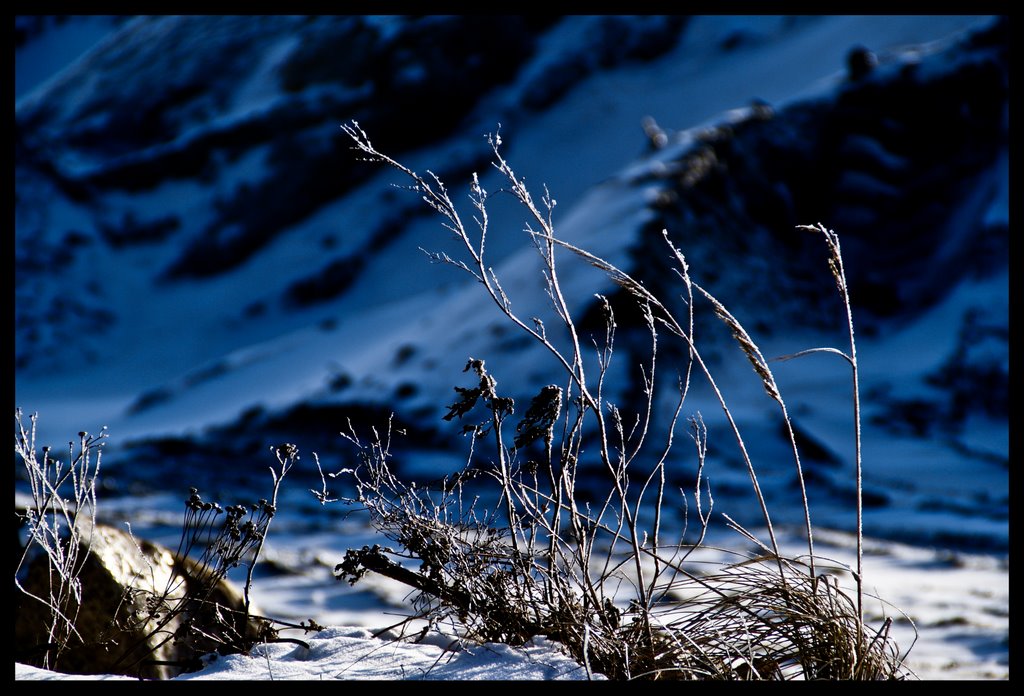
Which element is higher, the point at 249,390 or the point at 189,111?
the point at 189,111

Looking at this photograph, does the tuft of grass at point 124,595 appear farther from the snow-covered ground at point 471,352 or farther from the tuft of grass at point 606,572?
the tuft of grass at point 606,572

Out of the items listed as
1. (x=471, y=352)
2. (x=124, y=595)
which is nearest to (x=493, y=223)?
(x=471, y=352)

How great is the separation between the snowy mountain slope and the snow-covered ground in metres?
0.06

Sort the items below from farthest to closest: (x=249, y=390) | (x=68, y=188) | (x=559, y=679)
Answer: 1. (x=68, y=188)
2. (x=249, y=390)
3. (x=559, y=679)

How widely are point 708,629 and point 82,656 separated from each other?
147 centimetres

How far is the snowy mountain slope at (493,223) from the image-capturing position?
9078mm

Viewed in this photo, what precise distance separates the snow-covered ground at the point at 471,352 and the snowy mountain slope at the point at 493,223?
0.18 feet

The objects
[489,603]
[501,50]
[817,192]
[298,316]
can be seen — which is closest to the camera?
[489,603]

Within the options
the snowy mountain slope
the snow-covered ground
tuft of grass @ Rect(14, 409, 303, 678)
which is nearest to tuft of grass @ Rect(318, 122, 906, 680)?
the snow-covered ground

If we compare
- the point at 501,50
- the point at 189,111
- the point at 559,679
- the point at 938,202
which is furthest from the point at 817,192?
the point at 559,679

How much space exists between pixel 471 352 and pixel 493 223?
17.7ft

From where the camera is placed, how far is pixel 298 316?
44.1 ft

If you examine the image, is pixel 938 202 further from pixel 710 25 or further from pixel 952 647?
pixel 952 647

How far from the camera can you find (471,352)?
9227mm
